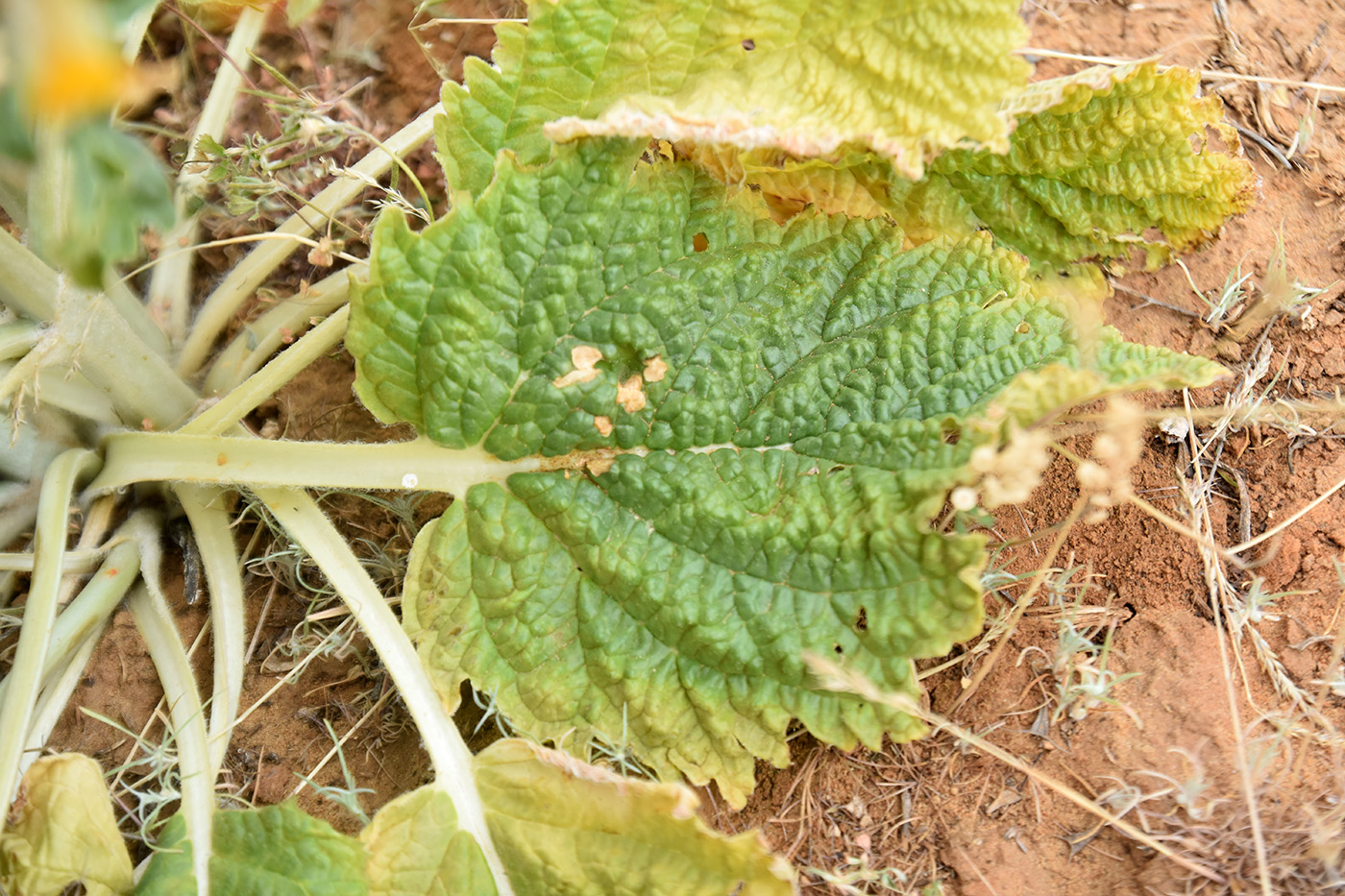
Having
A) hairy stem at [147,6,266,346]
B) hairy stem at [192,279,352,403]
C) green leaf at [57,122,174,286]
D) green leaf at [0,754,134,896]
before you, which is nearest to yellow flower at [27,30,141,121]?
green leaf at [57,122,174,286]

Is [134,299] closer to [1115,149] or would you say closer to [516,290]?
[516,290]

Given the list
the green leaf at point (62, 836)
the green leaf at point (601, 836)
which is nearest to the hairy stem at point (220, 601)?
the green leaf at point (62, 836)

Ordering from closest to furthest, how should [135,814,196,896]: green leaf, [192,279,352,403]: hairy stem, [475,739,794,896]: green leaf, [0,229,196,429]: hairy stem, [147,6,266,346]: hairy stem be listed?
[475,739,794,896]: green leaf
[135,814,196,896]: green leaf
[0,229,196,429]: hairy stem
[192,279,352,403]: hairy stem
[147,6,266,346]: hairy stem

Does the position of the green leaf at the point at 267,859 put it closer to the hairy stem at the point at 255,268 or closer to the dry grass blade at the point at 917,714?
the dry grass blade at the point at 917,714

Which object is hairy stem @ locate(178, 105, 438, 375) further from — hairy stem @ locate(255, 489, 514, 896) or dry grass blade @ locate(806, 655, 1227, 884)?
dry grass blade @ locate(806, 655, 1227, 884)

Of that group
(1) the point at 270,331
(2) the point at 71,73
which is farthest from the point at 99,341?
(2) the point at 71,73
